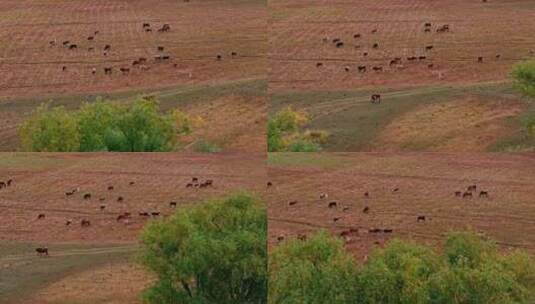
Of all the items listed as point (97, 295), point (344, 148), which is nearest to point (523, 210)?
point (344, 148)

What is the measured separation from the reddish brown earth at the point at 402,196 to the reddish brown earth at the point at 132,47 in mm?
1195

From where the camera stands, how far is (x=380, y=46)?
10.4 meters

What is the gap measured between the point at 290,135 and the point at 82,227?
2.45 m

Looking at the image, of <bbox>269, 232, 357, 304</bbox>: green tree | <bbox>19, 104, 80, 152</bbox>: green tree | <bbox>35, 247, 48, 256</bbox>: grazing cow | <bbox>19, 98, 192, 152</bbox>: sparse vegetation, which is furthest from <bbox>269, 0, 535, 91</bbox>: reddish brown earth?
<bbox>35, 247, 48, 256</bbox>: grazing cow

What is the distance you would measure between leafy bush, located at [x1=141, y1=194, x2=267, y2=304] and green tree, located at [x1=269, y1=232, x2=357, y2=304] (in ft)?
0.60

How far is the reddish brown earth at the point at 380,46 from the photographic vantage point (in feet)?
33.6

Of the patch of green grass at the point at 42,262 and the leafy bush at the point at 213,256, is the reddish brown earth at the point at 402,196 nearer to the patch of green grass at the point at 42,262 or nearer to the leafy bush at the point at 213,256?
the leafy bush at the point at 213,256

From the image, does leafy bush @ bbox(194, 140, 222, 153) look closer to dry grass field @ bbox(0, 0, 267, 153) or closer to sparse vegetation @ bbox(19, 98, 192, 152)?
dry grass field @ bbox(0, 0, 267, 153)

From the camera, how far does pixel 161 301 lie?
10500 mm

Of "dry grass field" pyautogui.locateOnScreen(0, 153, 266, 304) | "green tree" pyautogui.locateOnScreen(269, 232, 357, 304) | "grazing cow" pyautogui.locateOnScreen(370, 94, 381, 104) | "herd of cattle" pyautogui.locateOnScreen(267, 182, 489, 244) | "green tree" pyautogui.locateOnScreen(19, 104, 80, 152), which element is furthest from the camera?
"green tree" pyautogui.locateOnScreen(269, 232, 357, 304)

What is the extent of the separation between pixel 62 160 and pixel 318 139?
8.37ft

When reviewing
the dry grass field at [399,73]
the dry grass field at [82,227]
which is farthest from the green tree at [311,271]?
the dry grass field at [399,73]

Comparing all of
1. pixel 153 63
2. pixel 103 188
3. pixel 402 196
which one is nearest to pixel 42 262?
pixel 103 188

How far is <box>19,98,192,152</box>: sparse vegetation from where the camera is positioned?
9820 millimetres
